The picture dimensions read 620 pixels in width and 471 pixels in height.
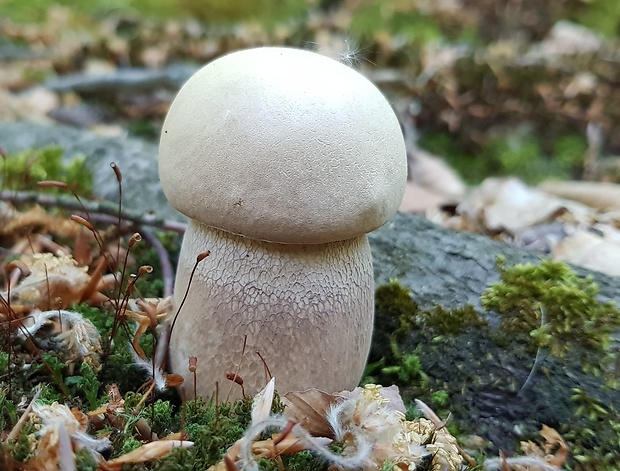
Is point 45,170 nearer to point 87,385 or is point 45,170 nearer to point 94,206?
point 94,206

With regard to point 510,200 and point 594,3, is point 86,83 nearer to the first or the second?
point 510,200

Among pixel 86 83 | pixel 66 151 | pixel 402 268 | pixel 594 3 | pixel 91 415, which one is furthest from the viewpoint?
pixel 594 3

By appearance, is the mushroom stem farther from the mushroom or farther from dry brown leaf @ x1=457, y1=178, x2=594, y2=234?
dry brown leaf @ x1=457, y1=178, x2=594, y2=234

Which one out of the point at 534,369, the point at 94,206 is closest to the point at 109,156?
the point at 94,206

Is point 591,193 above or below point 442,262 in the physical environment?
below

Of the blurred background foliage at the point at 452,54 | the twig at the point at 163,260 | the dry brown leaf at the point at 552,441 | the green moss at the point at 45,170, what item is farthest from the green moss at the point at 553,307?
the blurred background foliage at the point at 452,54

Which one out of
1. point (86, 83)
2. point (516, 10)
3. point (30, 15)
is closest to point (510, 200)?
point (86, 83)

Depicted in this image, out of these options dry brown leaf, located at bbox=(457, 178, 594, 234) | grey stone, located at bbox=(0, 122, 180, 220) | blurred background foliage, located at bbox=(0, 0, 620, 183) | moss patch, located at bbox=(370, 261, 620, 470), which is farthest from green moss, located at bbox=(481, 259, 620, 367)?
blurred background foliage, located at bbox=(0, 0, 620, 183)
